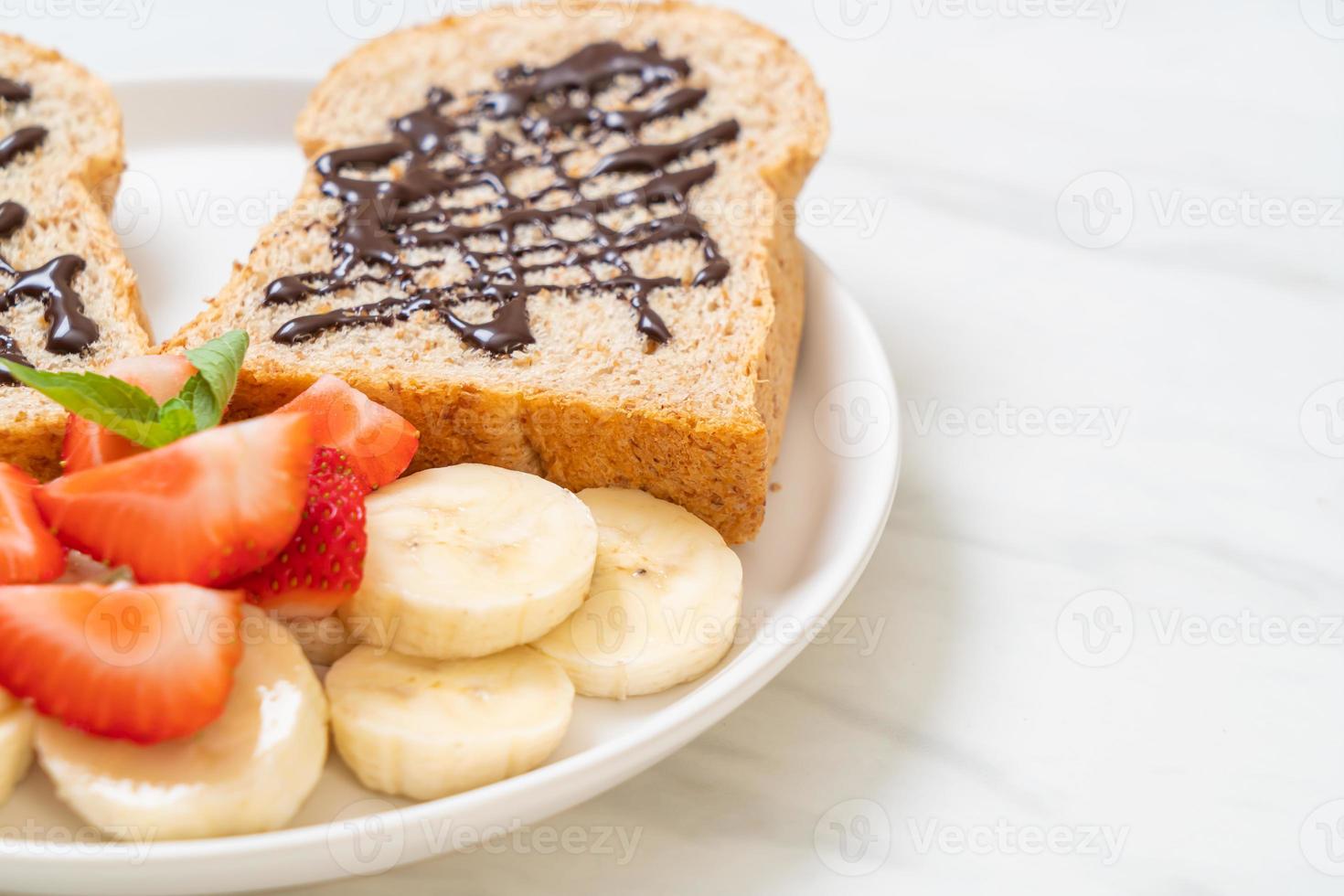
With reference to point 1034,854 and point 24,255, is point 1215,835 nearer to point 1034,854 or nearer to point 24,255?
point 1034,854

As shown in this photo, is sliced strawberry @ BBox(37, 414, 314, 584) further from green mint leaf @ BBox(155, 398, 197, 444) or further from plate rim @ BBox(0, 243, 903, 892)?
plate rim @ BBox(0, 243, 903, 892)

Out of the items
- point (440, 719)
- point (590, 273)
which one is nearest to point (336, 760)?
point (440, 719)

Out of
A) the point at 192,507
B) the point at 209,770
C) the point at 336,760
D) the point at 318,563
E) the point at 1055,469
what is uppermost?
the point at 192,507

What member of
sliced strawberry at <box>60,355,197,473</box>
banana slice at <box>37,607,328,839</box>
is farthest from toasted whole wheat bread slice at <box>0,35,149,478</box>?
banana slice at <box>37,607,328,839</box>

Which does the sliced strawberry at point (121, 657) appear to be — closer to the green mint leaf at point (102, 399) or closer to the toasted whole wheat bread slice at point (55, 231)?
the green mint leaf at point (102, 399)

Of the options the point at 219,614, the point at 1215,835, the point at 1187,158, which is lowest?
the point at 1215,835

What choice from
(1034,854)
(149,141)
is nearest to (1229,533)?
(1034,854)

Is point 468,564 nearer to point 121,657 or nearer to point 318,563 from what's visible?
point 318,563
